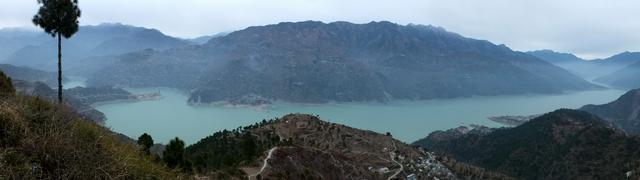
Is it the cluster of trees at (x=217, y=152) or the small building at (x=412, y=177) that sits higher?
the cluster of trees at (x=217, y=152)

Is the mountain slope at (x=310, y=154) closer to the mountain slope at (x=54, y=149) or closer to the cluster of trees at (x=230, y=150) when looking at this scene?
the cluster of trees at (x=230, y=150)

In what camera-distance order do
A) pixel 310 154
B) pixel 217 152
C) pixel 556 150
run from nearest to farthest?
pixel 310 154, pixel 217 152, pixel 556 150

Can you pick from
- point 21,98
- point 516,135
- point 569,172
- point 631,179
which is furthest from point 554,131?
point 21,98

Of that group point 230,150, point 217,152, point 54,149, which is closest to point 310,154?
point 230,150

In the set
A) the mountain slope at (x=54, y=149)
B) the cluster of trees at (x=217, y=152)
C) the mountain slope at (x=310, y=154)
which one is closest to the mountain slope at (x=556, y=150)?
the mountain slope at (x=310, y=154)

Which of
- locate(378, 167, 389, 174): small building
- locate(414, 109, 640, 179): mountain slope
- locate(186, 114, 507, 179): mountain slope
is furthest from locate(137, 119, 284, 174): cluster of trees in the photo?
locate(414, 109, 640, 179): mountain slope

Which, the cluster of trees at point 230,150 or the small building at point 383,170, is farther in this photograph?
the small building at point 383,170

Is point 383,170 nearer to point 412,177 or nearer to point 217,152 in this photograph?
point 412,177

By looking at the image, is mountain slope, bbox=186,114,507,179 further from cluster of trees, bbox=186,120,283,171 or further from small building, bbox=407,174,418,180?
small building, bbox=407,174,418,180

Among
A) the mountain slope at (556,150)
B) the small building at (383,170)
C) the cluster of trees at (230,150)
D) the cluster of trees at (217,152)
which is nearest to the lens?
the cluster of trees at (217,152)
